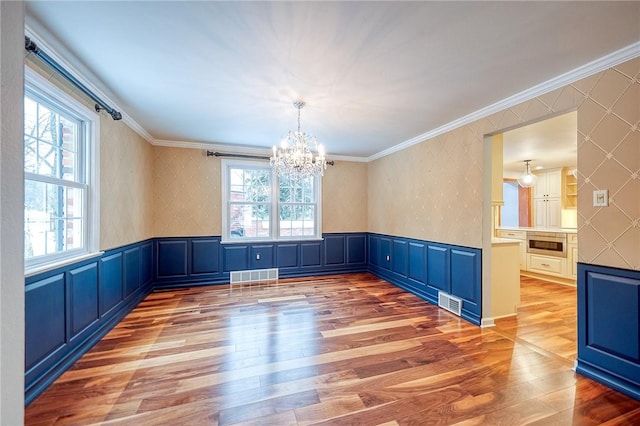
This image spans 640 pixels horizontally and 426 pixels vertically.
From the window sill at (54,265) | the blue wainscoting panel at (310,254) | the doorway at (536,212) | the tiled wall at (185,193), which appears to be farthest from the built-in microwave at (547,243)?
the window sill at (54,265)

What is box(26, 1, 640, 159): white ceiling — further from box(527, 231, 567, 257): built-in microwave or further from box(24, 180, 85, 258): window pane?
box(527, 231, 567, 257): built-in microwave

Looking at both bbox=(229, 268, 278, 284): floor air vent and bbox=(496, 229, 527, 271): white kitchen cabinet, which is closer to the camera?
bbox=(229, 268, 278, 284): floor air vent

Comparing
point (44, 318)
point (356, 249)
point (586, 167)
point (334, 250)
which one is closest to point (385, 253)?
point (356, 249)

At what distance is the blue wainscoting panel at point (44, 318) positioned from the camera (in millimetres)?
1750

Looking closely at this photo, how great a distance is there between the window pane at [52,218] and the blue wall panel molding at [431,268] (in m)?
4.14

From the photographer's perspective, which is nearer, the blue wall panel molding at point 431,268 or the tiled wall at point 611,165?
the tiled wall at point 611,165

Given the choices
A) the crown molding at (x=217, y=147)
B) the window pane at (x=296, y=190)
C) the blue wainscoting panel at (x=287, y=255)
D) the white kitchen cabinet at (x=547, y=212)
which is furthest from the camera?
the white kitchen cabinet at (x=547, y=212)

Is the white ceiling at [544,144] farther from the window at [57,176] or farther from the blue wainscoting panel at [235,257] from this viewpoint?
the window at [57,176]

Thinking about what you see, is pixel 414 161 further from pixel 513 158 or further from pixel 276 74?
pixel 276 74

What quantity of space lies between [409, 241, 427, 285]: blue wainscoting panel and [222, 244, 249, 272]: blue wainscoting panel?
114 inches

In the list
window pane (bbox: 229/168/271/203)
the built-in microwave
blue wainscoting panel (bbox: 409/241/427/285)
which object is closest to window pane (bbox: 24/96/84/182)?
window pane (bbox: 229/168/271/203)

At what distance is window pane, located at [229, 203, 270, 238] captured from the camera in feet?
15.8

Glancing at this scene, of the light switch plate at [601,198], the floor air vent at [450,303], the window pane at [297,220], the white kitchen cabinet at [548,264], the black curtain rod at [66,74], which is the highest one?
the black curtain rod at [66,74]

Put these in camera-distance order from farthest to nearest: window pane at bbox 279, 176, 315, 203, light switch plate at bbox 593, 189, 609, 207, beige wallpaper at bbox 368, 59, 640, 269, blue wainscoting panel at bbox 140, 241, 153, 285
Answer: window pane at bbox 279, 176, 315, 203
blue wainscoting panel at bbox 140, 241, 153, 285
light switch plate at bbox 593, 189, 609, 207
beige wallpaper at bbox 368, 59, 640, 269
